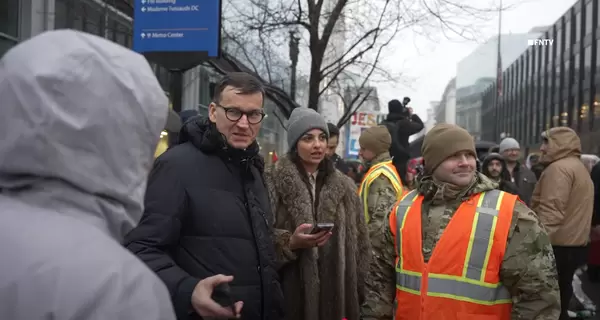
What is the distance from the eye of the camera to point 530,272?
2.71 metres

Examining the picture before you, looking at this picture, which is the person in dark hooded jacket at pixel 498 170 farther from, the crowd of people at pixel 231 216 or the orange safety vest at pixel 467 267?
the orange safety vest at pixel 467 267

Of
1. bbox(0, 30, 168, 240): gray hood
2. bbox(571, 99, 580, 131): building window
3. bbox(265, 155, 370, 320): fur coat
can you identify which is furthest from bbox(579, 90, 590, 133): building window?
bbox(0, 30, 168, 240): gray hood

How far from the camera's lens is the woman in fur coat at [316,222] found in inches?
153

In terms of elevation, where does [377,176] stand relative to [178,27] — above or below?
below

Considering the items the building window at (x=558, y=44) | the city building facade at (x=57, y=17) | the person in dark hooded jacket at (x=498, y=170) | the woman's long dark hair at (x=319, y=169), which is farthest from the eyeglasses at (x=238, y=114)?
the building window at (x=558, y=44)

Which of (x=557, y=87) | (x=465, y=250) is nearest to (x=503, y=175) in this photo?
(x=465, y=250)

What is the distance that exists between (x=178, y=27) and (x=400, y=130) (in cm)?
428

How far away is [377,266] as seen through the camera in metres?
3.29

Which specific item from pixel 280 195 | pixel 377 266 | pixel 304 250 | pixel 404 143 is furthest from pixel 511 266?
pixel 404 143

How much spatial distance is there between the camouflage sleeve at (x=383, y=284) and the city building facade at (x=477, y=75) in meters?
27.2

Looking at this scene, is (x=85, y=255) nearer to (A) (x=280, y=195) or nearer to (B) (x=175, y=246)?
(B) (x=175, y=246)

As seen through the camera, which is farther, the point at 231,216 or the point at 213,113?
the point at 213,113

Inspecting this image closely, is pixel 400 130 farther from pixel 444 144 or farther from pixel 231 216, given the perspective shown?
pixel 231 216

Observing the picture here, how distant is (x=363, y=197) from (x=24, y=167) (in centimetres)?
467
